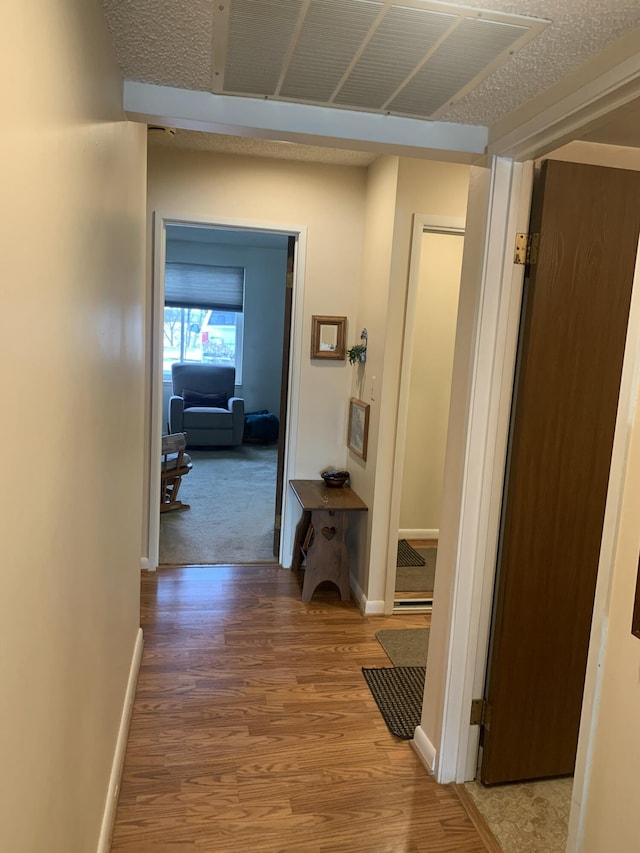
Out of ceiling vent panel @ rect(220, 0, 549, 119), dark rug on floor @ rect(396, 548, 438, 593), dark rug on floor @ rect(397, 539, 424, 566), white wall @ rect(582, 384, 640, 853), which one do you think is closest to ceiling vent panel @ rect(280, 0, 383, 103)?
ceiling vent panel @ rect(220, 0, 549, 119)

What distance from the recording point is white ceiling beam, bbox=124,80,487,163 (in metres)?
1.75

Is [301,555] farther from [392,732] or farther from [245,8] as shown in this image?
[245,8]

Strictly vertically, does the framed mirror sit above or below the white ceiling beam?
below

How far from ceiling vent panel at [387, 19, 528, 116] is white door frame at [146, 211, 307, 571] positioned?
1.98 meters

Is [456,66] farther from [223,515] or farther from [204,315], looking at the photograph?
[204,315]

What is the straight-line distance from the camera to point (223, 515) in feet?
16.4

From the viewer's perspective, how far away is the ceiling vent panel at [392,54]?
1.32 meters

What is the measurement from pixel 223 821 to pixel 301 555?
2.09 meters

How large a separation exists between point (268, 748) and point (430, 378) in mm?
3109

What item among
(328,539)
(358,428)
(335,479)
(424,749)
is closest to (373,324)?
(358,428)

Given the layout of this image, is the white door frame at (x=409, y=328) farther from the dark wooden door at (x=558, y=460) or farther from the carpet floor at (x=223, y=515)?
the dark wooden door at (x=558, y=460)

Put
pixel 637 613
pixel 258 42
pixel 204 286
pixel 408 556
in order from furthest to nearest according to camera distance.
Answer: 1. pixel 204 286
2. pixel 408 556
3. pixel 258 42
4. pixel 637 613

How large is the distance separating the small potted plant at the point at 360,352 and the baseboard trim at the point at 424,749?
207 cm

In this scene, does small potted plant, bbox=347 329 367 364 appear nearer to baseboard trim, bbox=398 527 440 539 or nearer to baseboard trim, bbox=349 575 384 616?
baseboard trim, bbox=349 575 384 616
